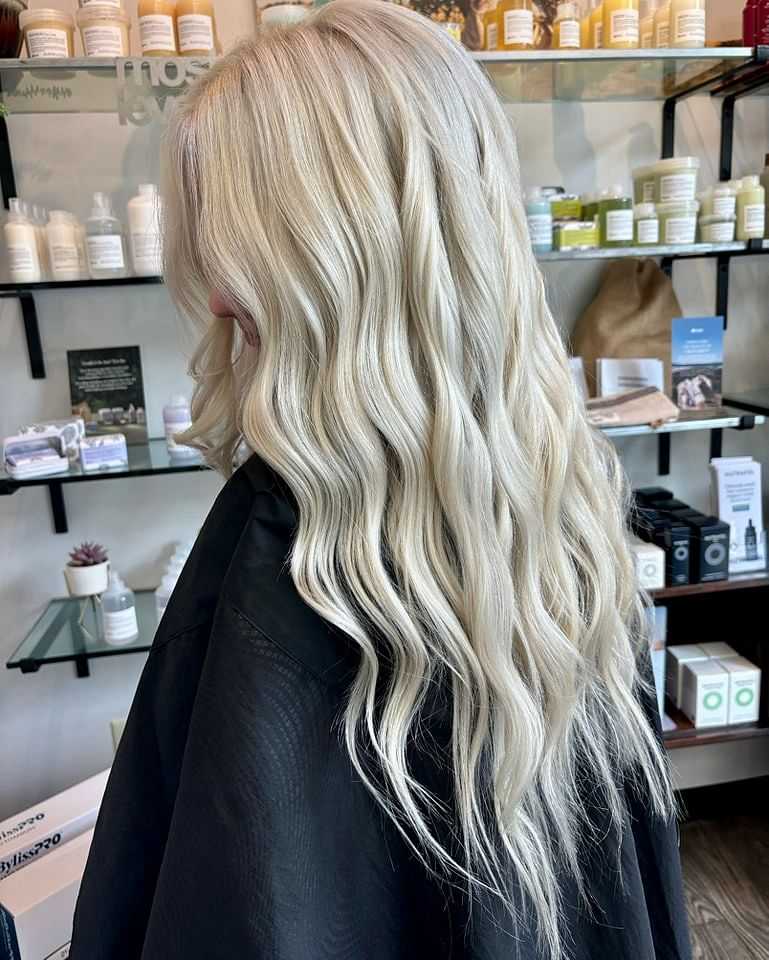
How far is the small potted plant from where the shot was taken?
1.68m

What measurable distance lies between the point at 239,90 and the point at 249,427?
0.88 ft

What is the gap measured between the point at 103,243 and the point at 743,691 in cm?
175

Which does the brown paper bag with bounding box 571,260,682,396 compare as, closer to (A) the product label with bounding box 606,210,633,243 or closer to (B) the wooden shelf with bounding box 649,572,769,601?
(A) the product label with bounding box 606,210,633,243

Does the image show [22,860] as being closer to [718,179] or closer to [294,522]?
[294,522]

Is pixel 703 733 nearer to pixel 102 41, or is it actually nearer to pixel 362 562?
pixel 362 562

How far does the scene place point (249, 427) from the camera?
625mm

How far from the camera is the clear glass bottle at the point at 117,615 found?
5.50ft

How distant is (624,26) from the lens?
149cm

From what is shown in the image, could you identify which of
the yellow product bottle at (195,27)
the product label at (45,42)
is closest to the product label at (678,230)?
the yellow product bottle at (195,27)

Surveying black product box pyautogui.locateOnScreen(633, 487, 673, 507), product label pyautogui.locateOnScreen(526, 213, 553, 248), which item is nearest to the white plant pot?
product label pyautogui.locateOnScreen(526, 213, 553, 248)

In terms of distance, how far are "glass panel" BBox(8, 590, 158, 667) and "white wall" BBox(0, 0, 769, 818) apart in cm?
5

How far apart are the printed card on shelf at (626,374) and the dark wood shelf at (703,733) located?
Result: 82cm

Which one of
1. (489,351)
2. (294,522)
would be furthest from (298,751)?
(489,351)

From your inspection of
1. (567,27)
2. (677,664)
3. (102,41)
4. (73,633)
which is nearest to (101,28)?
(102,41)
